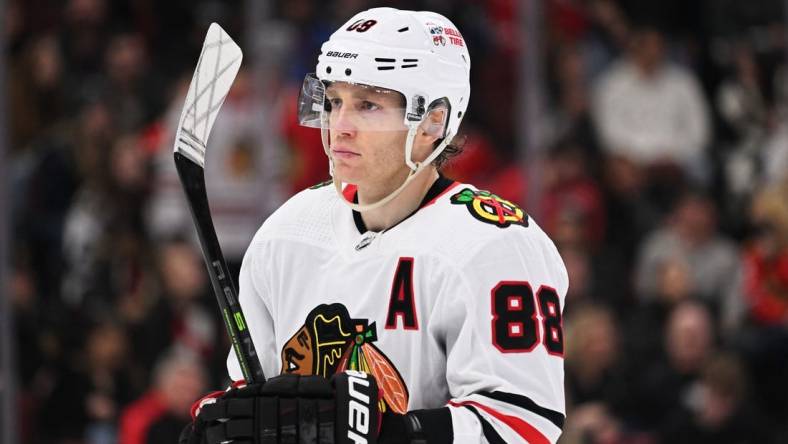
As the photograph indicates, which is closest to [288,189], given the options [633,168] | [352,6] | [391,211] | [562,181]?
[352,6]

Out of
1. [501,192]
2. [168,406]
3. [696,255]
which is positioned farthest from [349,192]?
[696,255]

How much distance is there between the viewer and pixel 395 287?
7.90 feet

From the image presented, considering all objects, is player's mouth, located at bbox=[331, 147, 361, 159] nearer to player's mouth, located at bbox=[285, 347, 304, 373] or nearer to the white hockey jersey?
the white hockey jersey

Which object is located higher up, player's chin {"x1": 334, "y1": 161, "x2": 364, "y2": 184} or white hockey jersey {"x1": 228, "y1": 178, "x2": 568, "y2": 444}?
player's chin {"x1": 334, "y1": 161, "x2": 364, "y2": 184}

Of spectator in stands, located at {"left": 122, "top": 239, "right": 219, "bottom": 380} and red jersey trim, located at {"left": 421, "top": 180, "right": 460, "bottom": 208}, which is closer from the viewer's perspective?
red jersey trim, located at {"left": 421, "top": 180, "right": 460, "bottom": 208}

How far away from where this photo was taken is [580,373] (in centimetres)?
541

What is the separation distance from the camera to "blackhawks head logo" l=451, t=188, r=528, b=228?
7.94 ft

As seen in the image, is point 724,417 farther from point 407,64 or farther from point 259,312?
point 407,64

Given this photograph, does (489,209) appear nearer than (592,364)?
Yes

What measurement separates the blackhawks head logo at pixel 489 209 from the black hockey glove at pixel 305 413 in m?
0.37

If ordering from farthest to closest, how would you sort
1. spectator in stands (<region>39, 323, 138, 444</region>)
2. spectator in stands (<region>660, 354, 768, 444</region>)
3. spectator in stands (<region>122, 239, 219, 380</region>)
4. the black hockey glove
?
spectator in stands (<region>122, 239, 219, 380</region>) → spectator in stands (<region>39, 323, 138, 444</region>) → spectator in stands (<region>660, 354, 768, 444</region>) → the black hockey glove

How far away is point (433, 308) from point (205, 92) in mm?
537

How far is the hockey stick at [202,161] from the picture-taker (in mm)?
2377

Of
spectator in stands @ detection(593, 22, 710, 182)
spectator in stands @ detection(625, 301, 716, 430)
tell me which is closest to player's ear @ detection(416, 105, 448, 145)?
spectator in stands @ detection(625, 301, 716, 430)
